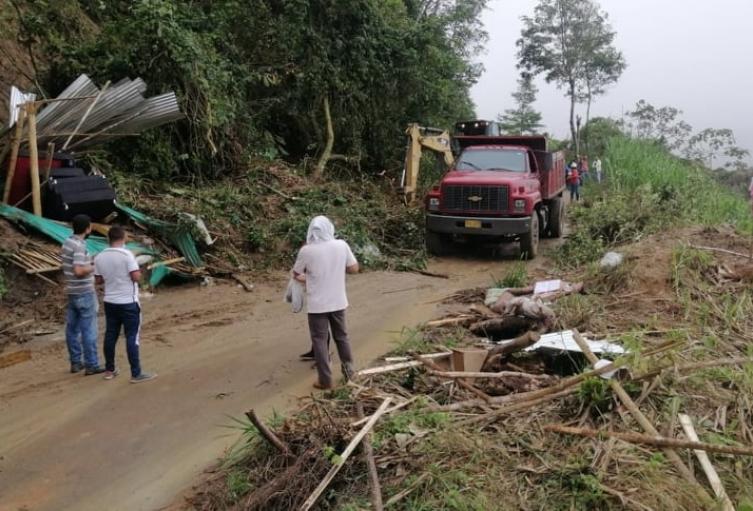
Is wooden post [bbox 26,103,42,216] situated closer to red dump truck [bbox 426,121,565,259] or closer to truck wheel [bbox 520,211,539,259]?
red dump truck [bbox 426,121,565,259]

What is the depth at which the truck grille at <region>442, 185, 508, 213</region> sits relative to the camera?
1129cm

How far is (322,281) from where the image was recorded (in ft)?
18.7

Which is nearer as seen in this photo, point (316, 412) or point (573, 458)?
point (573, 458)

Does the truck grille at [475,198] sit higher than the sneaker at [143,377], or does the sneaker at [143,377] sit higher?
the truck grille at [475,198]

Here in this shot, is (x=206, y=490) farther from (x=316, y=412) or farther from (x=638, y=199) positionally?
(x=638, y=199)

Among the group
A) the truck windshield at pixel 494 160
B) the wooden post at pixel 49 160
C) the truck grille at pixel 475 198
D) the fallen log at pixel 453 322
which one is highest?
the wooden post at pixel 49 160

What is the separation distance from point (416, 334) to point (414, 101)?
13397 mm

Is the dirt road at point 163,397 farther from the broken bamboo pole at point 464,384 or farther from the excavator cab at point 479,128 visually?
the excavator cab at point 479,128

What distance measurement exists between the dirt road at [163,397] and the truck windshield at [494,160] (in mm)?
4164

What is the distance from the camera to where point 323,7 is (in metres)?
15.7

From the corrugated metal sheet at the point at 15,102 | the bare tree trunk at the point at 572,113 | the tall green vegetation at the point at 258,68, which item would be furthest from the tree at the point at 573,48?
the corrugated metal sheet at the point at 15,102

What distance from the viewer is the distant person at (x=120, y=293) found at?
589 cm

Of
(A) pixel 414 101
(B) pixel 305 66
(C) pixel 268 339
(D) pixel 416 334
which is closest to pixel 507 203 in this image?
(D) pixel 416 334

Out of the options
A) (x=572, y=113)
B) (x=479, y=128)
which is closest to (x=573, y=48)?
(x=572, y=113)
